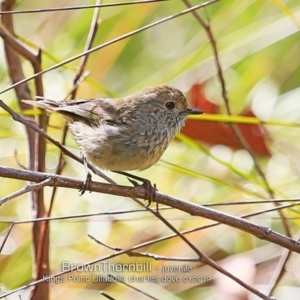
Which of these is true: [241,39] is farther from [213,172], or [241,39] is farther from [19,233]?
[19,233]

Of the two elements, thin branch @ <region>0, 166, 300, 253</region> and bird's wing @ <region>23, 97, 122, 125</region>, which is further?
bird's wing @ <region>23, 97, 122, 125</region>

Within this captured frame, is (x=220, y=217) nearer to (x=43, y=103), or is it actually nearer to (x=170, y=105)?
(x=43, y=103)

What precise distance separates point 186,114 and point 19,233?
1.34m

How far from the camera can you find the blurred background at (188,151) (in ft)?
12.4

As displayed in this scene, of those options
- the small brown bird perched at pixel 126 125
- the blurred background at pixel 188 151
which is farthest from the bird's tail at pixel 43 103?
the blurred background at pixel 188 151

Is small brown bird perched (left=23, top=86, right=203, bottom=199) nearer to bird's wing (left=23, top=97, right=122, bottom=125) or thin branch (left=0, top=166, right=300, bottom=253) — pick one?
bird's wing (left=23, top=97, right=122, bottom=125)

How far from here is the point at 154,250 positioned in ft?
13.1

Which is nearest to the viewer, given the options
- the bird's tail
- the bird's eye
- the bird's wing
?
the bird's tail

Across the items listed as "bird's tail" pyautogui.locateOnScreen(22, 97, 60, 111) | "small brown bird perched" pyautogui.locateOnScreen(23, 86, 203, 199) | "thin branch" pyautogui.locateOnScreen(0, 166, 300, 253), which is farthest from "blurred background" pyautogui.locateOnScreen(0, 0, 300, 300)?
"thin branch" pyautogui.locateOnScreen(0, 166, 300, 253)

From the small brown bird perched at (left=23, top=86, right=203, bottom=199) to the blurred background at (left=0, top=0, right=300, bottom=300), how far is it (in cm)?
28

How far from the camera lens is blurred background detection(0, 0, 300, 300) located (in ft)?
12.4

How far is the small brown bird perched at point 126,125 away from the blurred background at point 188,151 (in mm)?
282

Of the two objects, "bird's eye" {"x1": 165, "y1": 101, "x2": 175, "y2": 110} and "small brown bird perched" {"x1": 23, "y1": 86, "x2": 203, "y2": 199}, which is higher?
"bird's eye" {"x1": 165, "y1": 101, "x2": 175, "y2": 110}

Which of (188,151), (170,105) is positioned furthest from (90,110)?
(188,151)
